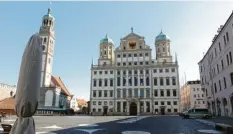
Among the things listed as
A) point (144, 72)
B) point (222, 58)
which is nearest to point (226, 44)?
point (222, 58)

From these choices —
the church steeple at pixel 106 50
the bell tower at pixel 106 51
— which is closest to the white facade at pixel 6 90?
the bell tower at pixel 106 51

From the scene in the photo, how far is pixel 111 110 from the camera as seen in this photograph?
58.1m

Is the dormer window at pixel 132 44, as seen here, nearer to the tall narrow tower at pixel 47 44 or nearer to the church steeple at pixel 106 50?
the church steeple at pixel 106 50

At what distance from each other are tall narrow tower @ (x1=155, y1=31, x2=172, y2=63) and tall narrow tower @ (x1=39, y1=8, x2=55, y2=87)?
3673 centimetres

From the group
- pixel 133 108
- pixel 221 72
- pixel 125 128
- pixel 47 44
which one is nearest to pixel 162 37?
pixel 133 108

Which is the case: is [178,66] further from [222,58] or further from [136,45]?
[222,58]

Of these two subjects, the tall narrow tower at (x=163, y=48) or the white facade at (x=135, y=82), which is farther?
the tall narrow tower at (x=163, y=48)

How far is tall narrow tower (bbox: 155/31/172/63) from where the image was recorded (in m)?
62.1

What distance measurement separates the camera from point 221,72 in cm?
2970

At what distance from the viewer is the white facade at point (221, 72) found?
85.6 ft

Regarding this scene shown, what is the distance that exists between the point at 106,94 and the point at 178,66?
80.9ft

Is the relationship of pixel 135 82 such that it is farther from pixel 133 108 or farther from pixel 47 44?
pixel 47 44

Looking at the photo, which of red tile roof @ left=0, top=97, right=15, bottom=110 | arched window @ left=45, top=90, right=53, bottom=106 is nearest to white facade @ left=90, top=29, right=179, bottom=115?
arched window @ left=45, top=90, right=53, bottom=106

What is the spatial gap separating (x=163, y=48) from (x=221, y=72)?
116 ft
